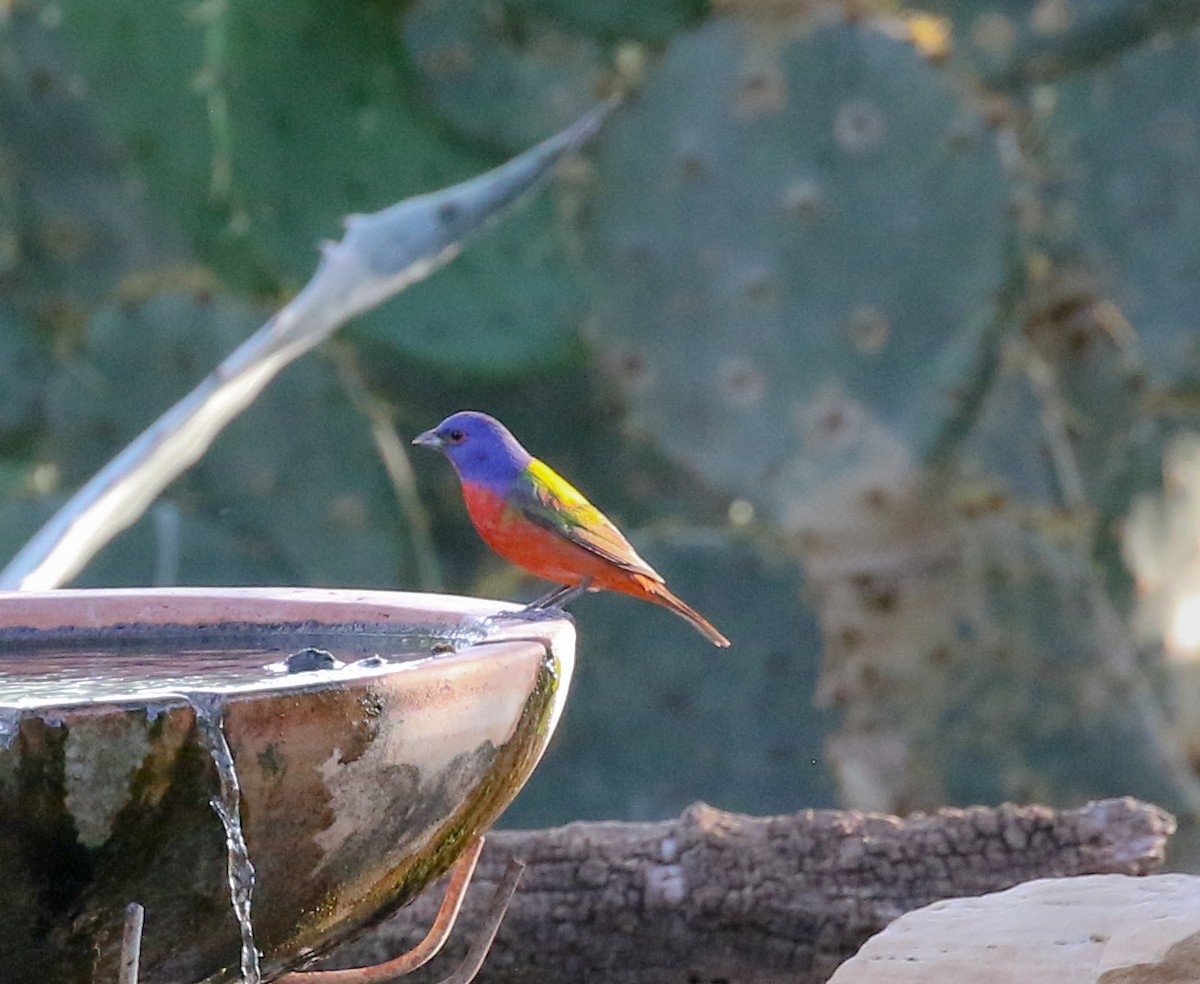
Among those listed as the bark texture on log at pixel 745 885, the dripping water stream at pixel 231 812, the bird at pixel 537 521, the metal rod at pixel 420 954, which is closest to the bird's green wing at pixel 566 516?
the bird at pixel 537 521

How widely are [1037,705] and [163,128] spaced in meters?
2.43

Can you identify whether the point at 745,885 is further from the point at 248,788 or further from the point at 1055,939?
the point at 248,788

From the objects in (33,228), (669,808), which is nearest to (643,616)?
(669,808)

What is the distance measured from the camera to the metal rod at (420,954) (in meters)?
1.85

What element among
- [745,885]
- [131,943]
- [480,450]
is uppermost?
[480,450]

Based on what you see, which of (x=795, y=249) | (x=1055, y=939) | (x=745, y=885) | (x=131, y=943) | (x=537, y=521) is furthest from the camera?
(x=795, y=249)

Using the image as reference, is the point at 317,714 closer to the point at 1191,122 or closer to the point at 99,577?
the point at 99,577

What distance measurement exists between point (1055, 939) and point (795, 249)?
2.12m

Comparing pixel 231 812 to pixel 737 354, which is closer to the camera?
pixel 231 812

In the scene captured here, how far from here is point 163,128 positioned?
4.28 meters

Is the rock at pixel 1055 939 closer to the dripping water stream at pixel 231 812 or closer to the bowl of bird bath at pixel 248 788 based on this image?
the bowl of bird bath at pixel 248 788

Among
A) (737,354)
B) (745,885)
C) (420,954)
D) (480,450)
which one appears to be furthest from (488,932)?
(737,354)

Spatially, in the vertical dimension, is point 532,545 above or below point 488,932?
above

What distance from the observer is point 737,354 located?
3.74 m
